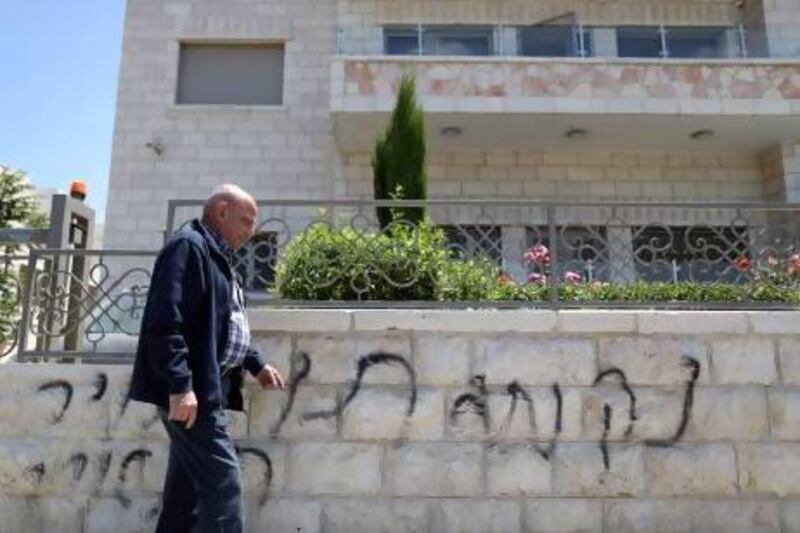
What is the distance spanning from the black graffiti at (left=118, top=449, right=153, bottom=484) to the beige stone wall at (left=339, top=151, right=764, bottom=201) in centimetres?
899

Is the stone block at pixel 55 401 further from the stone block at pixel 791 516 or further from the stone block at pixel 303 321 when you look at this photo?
the stone block at pixel 791 516

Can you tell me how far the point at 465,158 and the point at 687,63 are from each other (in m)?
4.33

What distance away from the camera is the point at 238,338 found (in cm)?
323

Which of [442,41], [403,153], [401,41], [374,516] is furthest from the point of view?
[442,41]

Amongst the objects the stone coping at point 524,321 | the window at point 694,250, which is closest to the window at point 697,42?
the window at point 694,250

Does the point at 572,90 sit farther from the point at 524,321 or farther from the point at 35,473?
the point at 35,473

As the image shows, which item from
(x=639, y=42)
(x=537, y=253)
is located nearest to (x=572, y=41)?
(x=639, y=42)

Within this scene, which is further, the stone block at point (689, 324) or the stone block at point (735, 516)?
the stone block at point (689, 324)

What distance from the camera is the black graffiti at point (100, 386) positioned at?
13.5ft

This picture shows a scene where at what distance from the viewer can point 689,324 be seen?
4.15 meters

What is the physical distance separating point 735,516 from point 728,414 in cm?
62

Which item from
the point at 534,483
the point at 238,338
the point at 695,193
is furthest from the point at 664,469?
the point at 695,193

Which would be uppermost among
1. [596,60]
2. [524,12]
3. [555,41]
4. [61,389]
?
[524,12]

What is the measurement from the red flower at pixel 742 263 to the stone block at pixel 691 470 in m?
1.22
